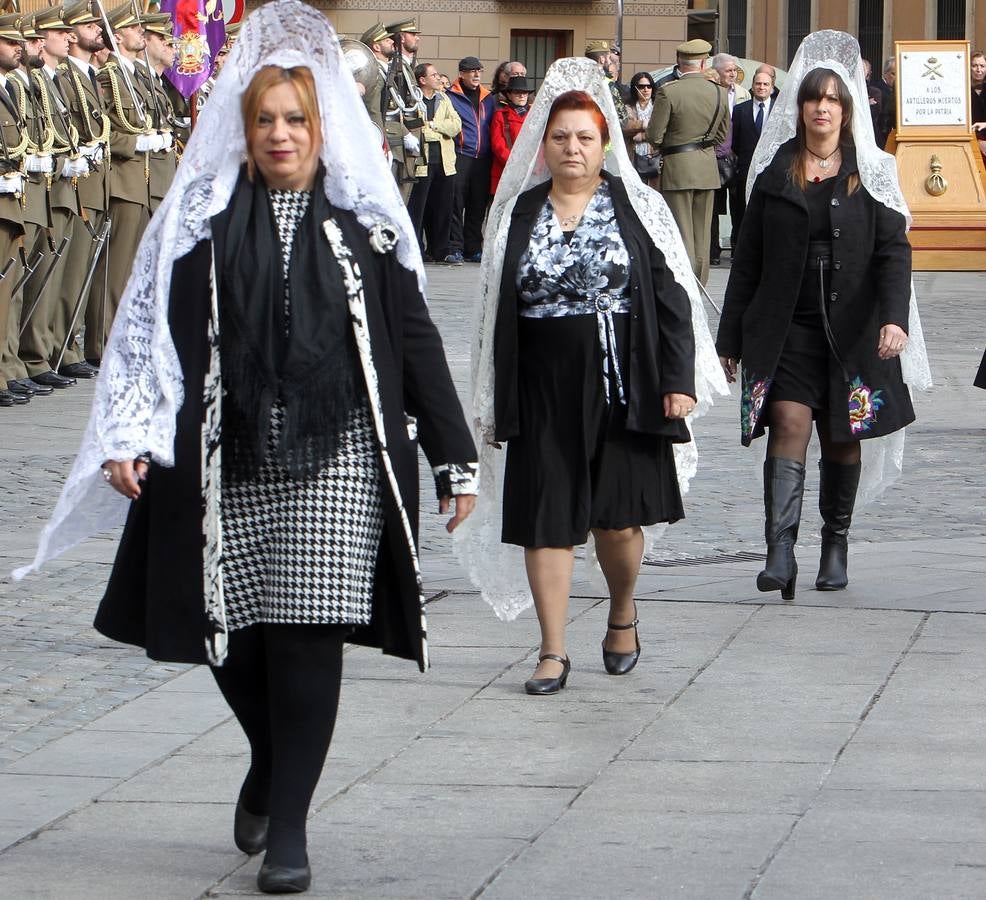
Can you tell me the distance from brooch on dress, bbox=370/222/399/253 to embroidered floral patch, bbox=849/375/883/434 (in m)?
3.55

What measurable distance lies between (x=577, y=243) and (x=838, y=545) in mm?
2080

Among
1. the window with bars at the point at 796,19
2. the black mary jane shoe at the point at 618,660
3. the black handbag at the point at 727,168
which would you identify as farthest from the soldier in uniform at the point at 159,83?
the window with bars at the point at 796,19

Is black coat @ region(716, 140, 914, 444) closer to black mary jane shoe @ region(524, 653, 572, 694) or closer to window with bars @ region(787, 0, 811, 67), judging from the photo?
black mary jane shoe @ region(524, 653, 572, 694)

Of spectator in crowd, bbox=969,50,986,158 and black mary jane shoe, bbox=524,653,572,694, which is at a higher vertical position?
spectator in crowd, bbox=969,50,986,158

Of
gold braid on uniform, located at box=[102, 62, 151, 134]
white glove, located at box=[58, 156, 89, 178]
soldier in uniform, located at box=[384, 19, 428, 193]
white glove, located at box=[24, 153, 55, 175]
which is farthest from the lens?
soldier in uniform, located at box=[384, 19, 428, 193]

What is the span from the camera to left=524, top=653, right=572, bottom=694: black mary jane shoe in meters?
6.23

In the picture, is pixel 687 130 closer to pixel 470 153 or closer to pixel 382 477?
pixel 470 153

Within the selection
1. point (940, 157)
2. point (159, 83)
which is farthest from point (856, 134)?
point (940, 157)

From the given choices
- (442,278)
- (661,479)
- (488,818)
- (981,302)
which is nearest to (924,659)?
(661,479)

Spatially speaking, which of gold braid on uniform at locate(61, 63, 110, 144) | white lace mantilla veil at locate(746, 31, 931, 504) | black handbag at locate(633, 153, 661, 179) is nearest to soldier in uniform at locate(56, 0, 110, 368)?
gold braid on uniform at locate(61, 63, 110, 144)

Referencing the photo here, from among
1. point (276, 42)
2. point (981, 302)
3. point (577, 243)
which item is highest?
point (276, 42)

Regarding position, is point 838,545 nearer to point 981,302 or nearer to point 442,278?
point 981,302

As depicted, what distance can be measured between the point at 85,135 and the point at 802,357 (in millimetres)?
7269

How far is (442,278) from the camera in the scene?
21.3 meters
